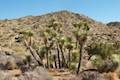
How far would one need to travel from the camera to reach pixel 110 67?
86.5 ft

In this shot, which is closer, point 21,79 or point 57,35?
point 21,79

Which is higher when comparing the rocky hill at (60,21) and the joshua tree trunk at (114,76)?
the rocky hill at (60,21)

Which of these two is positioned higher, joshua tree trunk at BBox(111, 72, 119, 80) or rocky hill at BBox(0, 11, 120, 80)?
rocky hill at BBox(0, 11, 120, 80)

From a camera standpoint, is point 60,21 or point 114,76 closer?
point 114,76

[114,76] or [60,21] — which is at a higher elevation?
[60,21]

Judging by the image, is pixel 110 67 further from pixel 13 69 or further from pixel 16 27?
pixel 16 27

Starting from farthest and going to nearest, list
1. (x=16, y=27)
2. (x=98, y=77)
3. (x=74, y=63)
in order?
(x=16, y=27) < (x=74, y=63) < (x=98, y=77)

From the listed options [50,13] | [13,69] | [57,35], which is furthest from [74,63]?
[50,13]

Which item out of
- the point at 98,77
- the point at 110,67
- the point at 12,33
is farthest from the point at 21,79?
the point at 12,33

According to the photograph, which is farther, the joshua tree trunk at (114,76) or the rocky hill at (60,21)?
the rocky hill at (60,21)

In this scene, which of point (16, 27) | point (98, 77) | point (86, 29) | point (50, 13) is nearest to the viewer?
point (98, 77)

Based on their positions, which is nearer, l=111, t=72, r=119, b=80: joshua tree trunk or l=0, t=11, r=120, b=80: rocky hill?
l=111, t=72, r=119, b=80: joshua tree trunk

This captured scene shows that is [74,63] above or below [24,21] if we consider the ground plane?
below

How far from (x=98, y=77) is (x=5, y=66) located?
1735 cm
